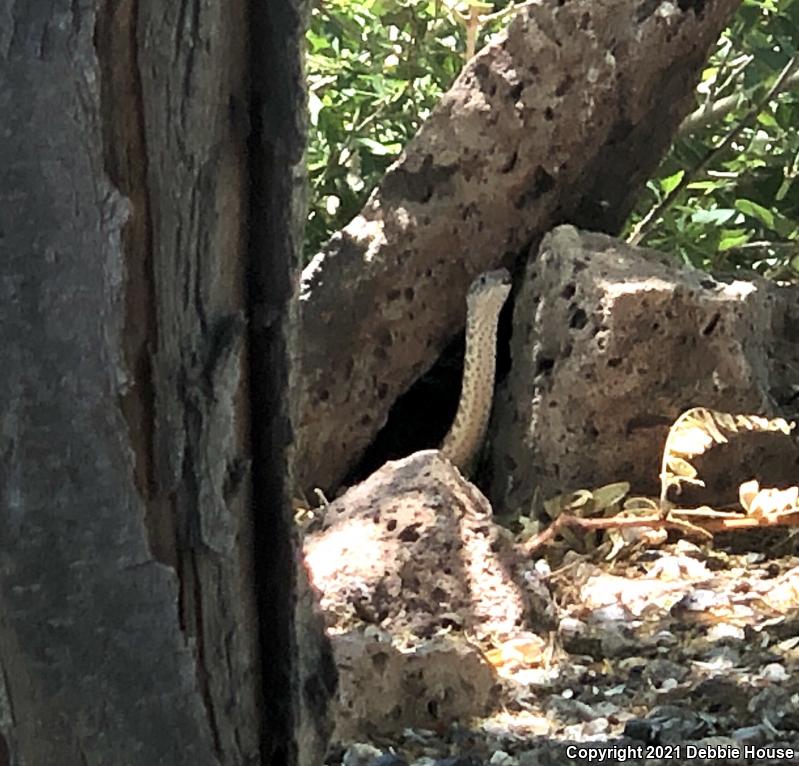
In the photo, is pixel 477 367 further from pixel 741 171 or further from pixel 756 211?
pixel 741 171

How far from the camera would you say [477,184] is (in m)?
2.59

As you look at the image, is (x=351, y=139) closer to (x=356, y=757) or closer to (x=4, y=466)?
(x=356, y=757)

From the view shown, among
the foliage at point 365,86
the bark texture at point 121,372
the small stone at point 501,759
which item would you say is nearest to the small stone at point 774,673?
the small stone at point 501,759

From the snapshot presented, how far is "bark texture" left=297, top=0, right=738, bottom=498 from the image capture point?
2.55m

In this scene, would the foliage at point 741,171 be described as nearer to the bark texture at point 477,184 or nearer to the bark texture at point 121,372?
the bark texture at point 477,184

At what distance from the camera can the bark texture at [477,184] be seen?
255 centimetres

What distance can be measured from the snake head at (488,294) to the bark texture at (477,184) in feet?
0.16

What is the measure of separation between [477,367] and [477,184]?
1.09ft

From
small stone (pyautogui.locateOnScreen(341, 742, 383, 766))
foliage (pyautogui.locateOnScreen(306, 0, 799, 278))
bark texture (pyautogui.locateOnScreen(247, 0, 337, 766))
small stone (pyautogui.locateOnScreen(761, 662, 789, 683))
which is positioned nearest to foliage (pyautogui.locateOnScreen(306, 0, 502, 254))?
foliage (pyautogui.locateOnScreen(306, 0, 799, 278))

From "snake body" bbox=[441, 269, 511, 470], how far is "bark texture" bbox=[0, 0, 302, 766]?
1.61 meters

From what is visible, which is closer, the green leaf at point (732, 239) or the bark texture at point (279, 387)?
the bark texture at point (279, 387)

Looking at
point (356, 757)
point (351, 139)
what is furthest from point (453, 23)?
point (356, 757)

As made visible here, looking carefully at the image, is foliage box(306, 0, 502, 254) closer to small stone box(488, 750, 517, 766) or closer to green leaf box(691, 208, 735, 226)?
green leaf box(691, 208, 735, 226)

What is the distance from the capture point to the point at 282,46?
94 centimetres
